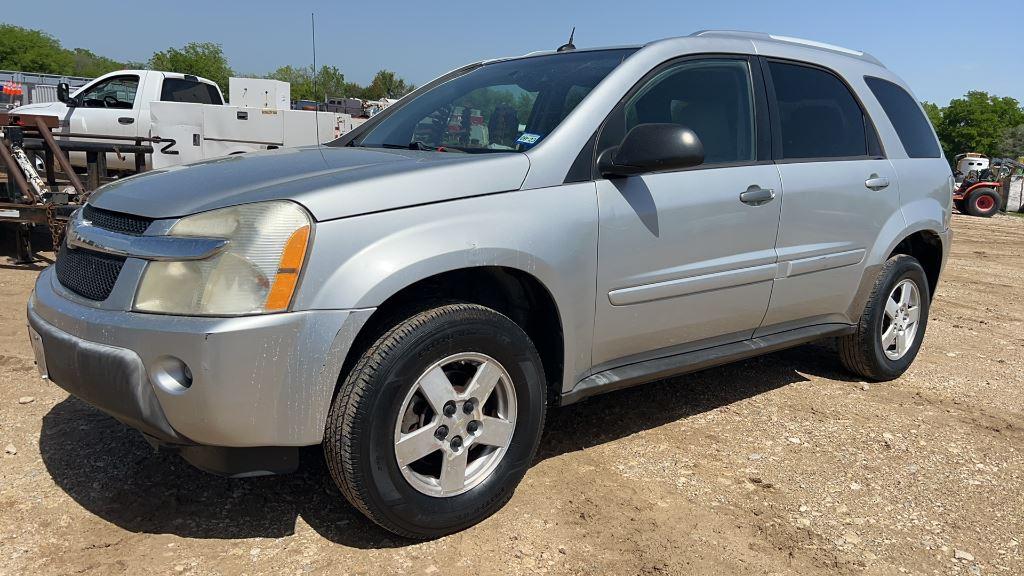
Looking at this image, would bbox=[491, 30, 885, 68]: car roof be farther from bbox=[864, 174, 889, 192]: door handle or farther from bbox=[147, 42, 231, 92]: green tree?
bbox=[147, 42, 231, 92]: green tree

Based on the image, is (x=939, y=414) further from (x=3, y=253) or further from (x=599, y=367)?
(x=3, y=253)

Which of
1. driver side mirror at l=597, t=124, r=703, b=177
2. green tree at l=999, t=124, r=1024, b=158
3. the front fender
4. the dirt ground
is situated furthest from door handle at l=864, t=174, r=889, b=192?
green tree at l=999, t=124, r=1024, b=158

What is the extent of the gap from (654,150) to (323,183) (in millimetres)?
1236

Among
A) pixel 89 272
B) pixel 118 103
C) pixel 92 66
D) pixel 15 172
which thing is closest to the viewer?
pixel 89 272

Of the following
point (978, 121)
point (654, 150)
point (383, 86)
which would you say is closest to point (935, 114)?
point (978, 121)

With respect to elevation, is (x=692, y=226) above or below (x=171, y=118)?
below

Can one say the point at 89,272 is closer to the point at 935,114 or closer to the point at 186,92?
the point at 186,92

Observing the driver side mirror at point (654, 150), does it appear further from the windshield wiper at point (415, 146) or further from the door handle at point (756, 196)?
the windshield wiper at point (415, 146)

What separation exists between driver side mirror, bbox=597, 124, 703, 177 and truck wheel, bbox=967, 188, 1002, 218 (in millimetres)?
19681

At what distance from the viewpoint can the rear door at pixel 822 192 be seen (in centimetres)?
372

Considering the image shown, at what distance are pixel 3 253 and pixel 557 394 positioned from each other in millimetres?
7222

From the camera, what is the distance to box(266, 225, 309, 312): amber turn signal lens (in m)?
2.27

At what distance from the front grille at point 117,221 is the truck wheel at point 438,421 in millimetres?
821

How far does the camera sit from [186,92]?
38.5 feet
